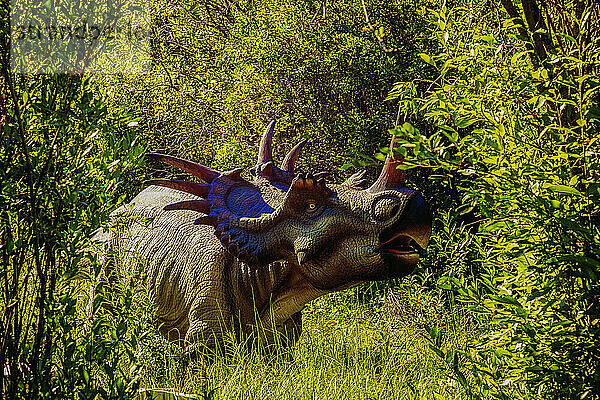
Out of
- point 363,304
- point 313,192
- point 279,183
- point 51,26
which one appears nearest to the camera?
point 51,26

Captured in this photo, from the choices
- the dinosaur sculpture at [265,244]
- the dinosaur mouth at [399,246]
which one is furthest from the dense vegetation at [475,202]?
the dinosaur mouth at [399,246]

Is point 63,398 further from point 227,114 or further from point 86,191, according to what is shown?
point 227,114

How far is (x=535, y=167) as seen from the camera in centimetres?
215

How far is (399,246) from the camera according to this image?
3553 mm

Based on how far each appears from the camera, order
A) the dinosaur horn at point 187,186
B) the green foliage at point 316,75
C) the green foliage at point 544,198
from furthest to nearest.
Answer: the green foliage at point 316,75 < the dinosaur horn at point 187,186 < the green foliage at point 544,198

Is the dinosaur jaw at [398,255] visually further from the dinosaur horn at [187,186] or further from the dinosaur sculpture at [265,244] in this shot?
the dinosaur horn at [187,186]

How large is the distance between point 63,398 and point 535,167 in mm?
1608

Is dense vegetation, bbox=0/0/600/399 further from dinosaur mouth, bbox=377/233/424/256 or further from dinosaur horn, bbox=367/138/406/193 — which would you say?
dinosaur horn, bbox=367/138/406/193

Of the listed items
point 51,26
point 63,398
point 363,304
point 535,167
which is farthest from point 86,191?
point 363,304

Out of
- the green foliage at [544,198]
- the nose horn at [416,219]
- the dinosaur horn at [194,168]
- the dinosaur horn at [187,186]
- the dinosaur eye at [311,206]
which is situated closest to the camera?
the green foliage at [544,198]

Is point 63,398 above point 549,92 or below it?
below

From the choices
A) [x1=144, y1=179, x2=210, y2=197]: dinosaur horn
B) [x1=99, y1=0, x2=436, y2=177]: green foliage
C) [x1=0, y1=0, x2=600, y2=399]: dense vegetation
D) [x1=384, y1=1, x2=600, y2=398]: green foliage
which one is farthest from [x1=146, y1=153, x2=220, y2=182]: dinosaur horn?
[x1=99, y1=0, x2=436, y2=177]: green foliage

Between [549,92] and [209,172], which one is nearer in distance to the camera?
[549,92]

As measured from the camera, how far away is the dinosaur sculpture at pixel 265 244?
3506 mm
